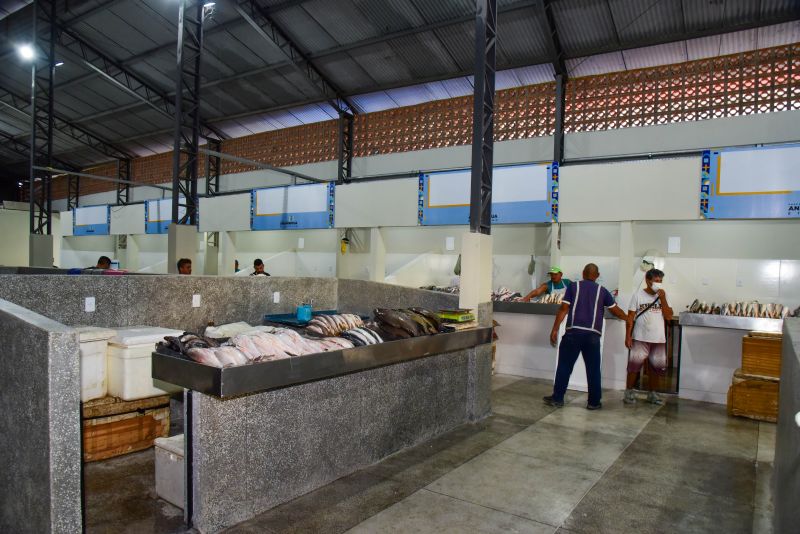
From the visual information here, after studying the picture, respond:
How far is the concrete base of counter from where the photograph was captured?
2.98 meters

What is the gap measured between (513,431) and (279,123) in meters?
10.6

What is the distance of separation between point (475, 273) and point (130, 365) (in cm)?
320

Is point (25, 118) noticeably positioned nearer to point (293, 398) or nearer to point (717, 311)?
point (293, 398)

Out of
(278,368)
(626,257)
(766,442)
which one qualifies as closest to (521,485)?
(278,368)

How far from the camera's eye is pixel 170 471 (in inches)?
130

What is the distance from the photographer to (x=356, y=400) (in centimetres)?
389

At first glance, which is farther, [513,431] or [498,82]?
[498,82]

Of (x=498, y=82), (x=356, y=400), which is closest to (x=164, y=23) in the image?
(x=498, y=82)

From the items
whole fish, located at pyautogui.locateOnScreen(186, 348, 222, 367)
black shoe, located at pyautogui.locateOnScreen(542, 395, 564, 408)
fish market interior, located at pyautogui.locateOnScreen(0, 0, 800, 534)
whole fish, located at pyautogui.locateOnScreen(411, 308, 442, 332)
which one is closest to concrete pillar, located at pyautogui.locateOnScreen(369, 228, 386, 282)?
fish market interior, located at pyautogui.locateOnScreen(0, 0, 800, 534)

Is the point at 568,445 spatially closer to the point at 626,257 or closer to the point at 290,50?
the point at 626,257

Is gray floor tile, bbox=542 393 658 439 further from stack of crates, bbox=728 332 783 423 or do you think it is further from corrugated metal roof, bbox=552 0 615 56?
corrugated metal roof, bbox=552 0 615 56

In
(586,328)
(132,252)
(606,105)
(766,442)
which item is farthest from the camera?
(132,252)

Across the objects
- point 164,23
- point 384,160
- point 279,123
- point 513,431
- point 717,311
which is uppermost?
point 164,23

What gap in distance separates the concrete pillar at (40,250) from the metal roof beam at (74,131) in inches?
193
